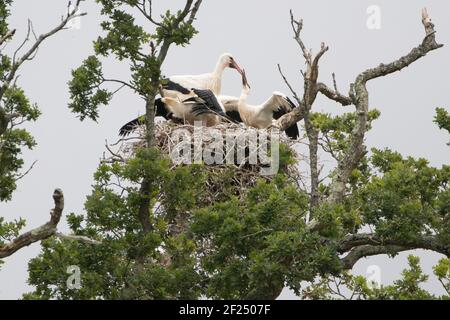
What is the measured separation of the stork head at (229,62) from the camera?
22.1 m

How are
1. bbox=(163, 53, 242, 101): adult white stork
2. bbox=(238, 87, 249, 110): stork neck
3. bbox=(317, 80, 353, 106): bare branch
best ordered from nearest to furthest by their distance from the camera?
bbox=(317, 80, 353, 106): bare branch, bbox=(163, 53, 242, 101): adult white stork, bbox=(238, 87, 249, 110): stork neck

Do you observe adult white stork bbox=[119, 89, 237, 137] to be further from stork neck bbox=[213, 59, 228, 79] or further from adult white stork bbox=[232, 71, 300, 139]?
stork neck bbox=[213, 59, 228, 79]

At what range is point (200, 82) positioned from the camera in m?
21.1

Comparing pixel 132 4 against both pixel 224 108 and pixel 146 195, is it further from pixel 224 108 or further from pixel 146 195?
pixel 224 108

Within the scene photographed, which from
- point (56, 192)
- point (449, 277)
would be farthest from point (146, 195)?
point (449, 277)

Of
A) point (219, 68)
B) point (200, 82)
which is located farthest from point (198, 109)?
point (219, 68)

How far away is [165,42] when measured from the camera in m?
16.0

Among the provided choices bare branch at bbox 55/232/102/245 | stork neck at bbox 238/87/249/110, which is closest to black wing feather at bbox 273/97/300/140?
stork neck at bbox 238/87/249/110

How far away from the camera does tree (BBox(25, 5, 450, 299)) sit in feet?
49.4

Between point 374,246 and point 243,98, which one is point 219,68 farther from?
point 374,246

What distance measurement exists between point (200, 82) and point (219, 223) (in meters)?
6.15

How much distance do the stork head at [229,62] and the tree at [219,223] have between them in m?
5.30

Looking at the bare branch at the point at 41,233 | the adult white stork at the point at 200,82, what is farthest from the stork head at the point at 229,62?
the bare branch at the point at 41,233
